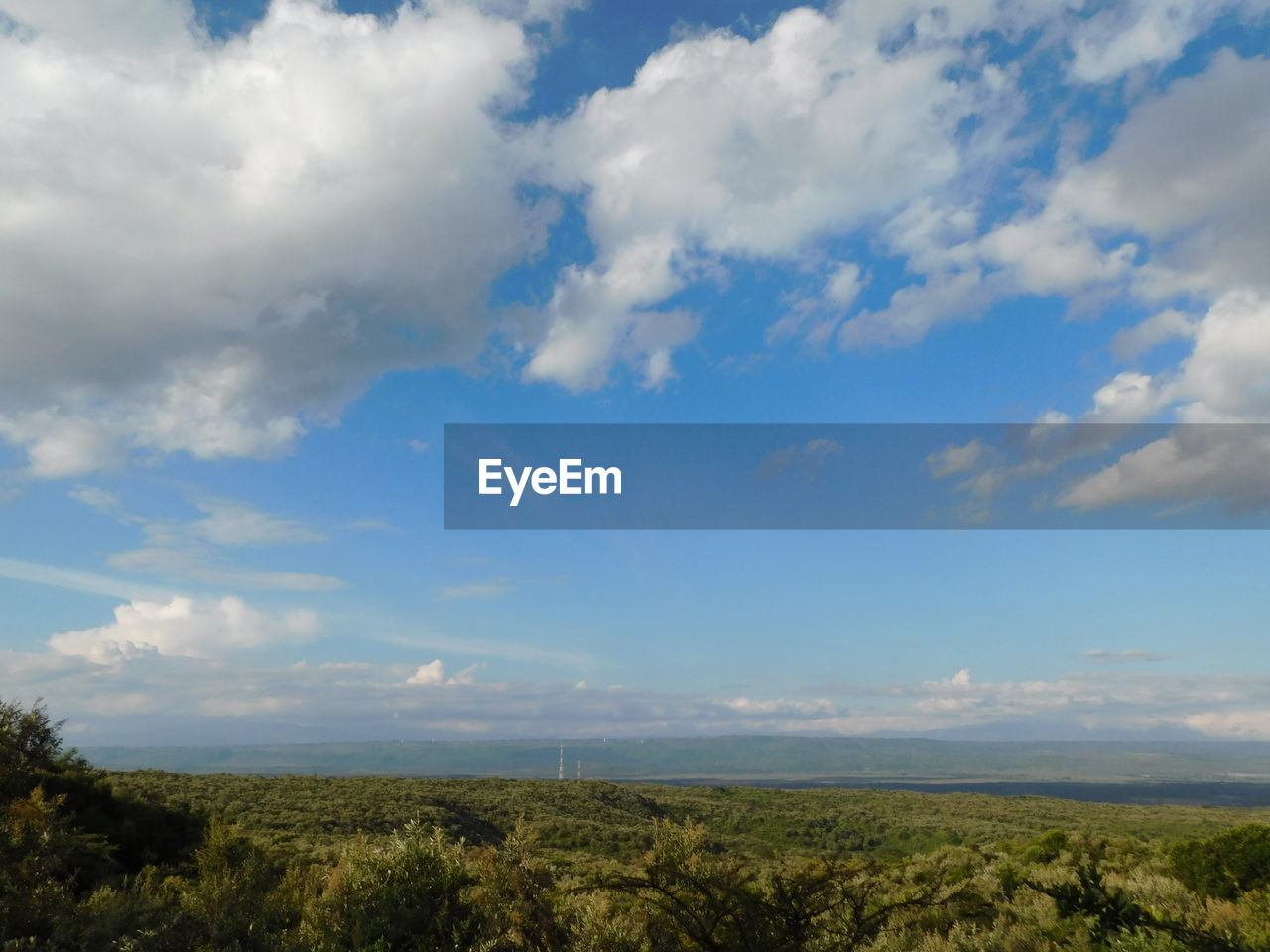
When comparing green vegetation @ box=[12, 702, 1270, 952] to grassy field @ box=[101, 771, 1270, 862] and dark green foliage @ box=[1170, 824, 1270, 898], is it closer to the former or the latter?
dark green foliage @ box=[1170, 824, 1270, 898]

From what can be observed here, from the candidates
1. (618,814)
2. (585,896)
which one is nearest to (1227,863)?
(585,896)

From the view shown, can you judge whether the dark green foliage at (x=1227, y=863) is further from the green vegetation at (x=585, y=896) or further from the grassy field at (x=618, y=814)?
the grassy field at (x=618, y=814)

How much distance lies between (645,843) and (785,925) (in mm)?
46117

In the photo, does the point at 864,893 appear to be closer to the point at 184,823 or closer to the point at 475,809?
the point at 184,823

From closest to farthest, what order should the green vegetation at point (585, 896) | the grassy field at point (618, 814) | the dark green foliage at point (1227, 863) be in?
the green vegetation at point (585, 896)
the dark green foliage at point (1227, 863)
the grassy field at point (618, 814)

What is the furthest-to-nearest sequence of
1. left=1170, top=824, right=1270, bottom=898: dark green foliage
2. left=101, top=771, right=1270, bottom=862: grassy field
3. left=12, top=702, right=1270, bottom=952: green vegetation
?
left=101, top=771, right=1270, bottom=862: grassy field, left=1170, top=824, right=1270, bottom=898: dark green foliage, left=12, top=702, right=1270, bottom=952: green vegetation

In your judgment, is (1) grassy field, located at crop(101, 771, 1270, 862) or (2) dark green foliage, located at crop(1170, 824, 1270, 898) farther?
(1) grassy field, located at crop(101, 771, 1270, 862)

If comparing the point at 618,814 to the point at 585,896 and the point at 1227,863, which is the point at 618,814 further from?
the point at 1227,863

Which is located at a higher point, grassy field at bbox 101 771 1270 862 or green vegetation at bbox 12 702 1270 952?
green vegetation at bbox 12 702 1270 952

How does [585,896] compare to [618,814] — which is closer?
[585,896]

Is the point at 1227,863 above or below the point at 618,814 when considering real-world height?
above

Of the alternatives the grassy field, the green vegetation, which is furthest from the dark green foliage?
the grassy field

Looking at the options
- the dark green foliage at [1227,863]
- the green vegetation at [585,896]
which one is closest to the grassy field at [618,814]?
the green vegetation at [585,896]

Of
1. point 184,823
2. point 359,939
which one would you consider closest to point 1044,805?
point 184,823
